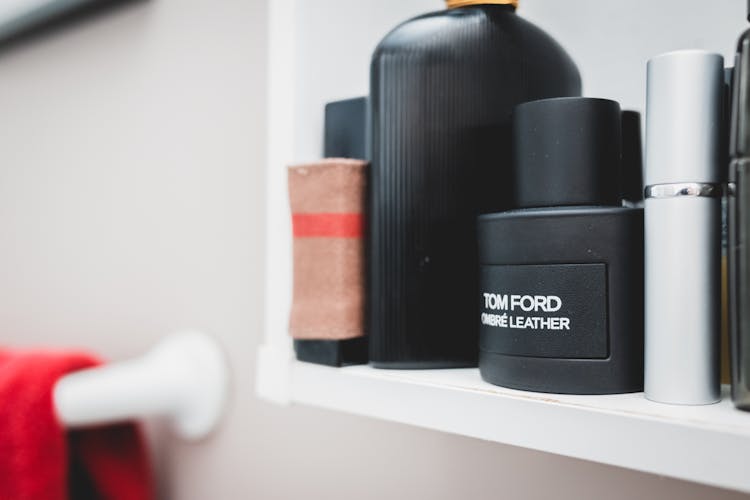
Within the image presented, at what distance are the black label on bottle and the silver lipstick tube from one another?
0.05ft

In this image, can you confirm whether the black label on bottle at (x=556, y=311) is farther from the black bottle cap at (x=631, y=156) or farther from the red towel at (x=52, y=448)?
the red towel at (x=52, y=448)

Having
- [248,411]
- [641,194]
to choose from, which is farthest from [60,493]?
[641,194]

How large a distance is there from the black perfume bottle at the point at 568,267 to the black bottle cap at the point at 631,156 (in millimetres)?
19

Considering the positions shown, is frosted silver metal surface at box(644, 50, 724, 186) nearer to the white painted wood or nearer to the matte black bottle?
the matte black bottle

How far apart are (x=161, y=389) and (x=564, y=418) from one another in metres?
0.32

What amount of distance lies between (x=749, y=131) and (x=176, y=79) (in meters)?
0.41

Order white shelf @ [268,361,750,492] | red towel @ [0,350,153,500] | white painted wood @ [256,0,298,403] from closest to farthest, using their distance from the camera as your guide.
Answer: white shelf @ [268,361,750,492], white painted wood @ [256,0,298,403], red towel @ [0,350,153,500]

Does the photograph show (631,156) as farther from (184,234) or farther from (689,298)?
(184,234)

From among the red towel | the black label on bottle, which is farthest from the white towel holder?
the black label on bottle

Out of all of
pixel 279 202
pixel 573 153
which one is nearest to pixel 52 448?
pixel 279 202

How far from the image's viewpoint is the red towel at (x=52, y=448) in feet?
1.39

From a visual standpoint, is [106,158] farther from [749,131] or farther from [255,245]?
[749,131]

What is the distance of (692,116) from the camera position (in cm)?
20

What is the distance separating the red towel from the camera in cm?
42
